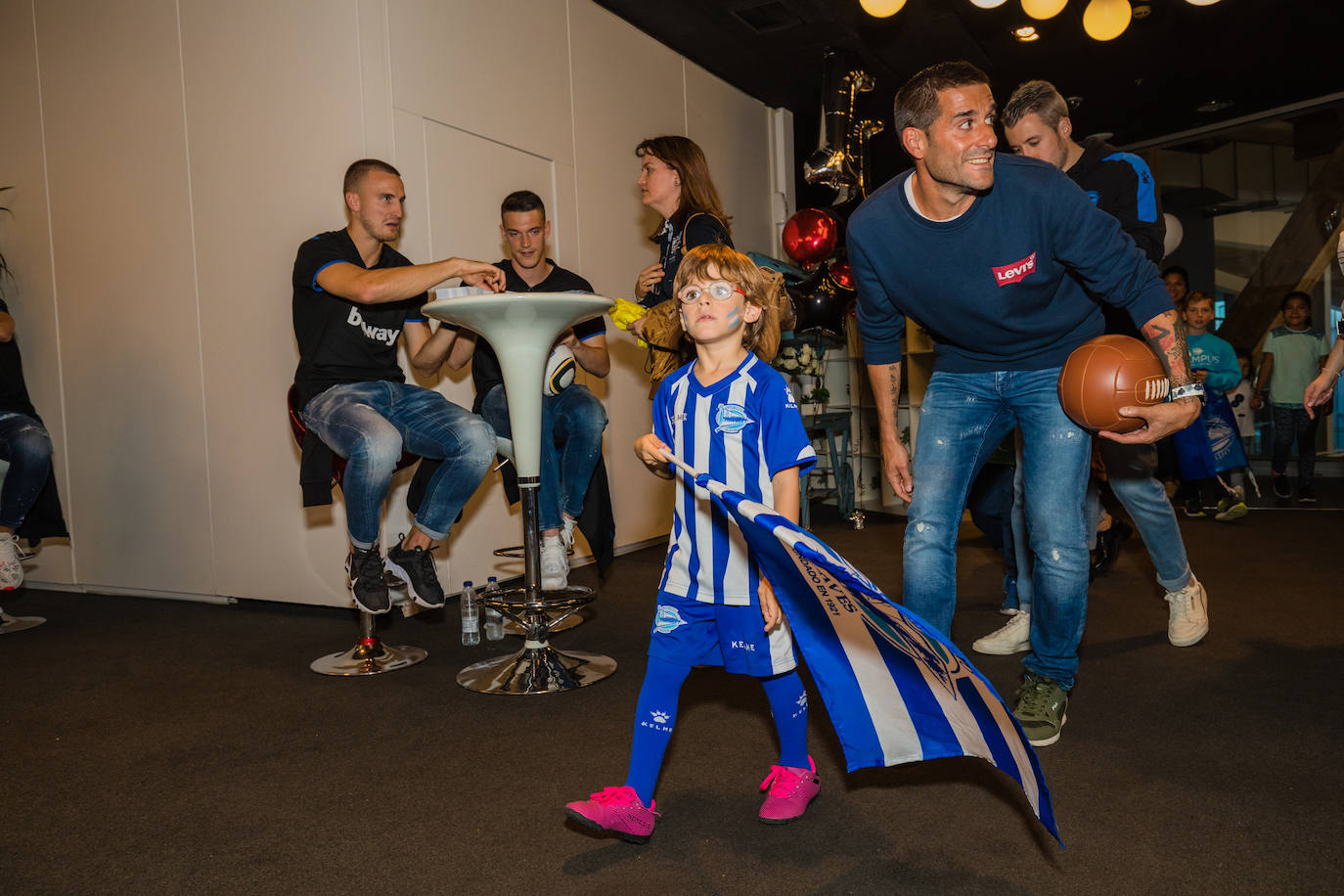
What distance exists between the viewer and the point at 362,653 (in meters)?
3.03

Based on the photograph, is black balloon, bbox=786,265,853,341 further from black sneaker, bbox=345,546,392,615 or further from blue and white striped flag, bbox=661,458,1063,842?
blue and white striped flag, bbox=661,458,1063,842

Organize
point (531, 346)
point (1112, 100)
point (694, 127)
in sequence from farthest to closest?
point (1112, 100)
point (694, 127)
point (531, 346)

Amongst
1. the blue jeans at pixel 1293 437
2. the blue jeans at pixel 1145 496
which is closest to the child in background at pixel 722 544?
the blue jeans at pixel 1145 496

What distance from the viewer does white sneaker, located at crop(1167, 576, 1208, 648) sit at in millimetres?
2930

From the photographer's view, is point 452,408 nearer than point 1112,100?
Yes

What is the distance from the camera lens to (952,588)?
216 cm

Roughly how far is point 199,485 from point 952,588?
3.43 metres

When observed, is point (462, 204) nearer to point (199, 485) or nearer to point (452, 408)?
point (452, 408)

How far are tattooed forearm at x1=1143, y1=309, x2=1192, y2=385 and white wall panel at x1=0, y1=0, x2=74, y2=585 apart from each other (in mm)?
4782

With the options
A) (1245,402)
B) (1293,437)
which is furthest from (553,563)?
(1245,402)

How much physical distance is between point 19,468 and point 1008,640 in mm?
3797

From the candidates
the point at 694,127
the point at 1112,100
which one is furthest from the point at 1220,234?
the point at 694,127

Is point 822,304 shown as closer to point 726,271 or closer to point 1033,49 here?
point 1033,49

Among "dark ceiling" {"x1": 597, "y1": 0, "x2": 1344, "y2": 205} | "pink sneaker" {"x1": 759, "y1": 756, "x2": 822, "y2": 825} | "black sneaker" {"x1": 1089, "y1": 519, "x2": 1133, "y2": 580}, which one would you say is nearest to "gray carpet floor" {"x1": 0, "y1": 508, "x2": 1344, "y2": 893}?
"pink sneaker" {"x1": 759, "y1": 756, "x2": 822, "y2": 825}
